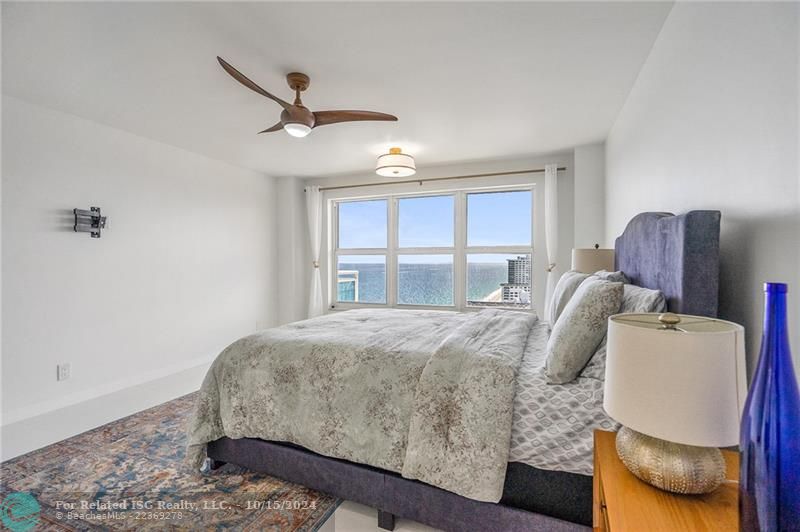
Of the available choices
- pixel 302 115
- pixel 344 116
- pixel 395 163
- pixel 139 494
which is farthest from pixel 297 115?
pixel 139 494

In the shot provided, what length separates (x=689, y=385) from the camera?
716 mm

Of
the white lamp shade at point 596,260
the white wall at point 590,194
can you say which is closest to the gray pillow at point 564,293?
the white lamp shade at point 596,260

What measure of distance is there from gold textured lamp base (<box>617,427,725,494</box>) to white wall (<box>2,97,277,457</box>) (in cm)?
337

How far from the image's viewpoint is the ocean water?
4.64m

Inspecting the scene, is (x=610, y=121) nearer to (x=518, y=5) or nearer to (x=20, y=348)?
(x=518, y=5)

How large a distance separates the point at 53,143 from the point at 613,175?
4669 mm

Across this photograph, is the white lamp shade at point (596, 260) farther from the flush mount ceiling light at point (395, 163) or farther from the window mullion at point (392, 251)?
the window mullion at point (392, 251)

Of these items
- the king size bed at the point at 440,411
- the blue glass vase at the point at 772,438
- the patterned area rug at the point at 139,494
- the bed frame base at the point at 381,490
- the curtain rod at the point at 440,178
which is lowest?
the patterned area rug at the point at 139,494

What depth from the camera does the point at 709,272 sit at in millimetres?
1201

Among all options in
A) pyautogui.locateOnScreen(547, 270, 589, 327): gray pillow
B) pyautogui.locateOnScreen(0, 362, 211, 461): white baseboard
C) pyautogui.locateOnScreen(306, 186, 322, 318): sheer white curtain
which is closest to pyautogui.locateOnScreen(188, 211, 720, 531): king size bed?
pyautogui.locateOnScreen(547, 270, 589, 327): gray pillow

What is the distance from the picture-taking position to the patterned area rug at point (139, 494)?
1667 mm

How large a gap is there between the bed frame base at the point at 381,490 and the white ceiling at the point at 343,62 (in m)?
2.17

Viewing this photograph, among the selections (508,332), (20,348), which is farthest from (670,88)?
(20,348)

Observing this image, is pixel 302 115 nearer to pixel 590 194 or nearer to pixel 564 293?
pixel 564 293
